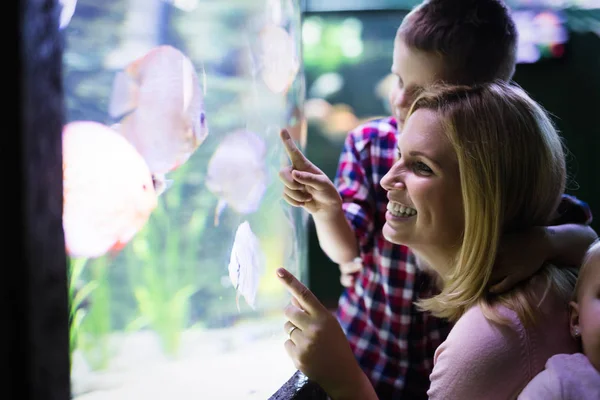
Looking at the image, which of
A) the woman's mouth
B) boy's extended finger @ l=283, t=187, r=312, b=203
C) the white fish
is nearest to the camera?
the woman's mouth

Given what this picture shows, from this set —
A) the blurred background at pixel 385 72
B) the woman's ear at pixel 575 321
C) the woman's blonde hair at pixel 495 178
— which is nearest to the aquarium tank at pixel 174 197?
the woman's blonde hair at pixel 495 178

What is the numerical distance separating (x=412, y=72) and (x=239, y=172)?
0.48 metres

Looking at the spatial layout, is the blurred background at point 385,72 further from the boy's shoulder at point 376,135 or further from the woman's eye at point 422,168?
the woman's eye at point 422,168

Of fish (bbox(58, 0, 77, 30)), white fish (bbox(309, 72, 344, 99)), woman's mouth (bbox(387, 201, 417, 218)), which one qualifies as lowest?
woman's mouth (bbox(387, 201, 417, 218))

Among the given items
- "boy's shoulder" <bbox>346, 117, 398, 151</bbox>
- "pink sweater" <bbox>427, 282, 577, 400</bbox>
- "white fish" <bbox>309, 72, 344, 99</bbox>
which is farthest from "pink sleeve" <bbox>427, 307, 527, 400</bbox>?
"white fish" <bbox>309, 72, 344, 99</bbox>

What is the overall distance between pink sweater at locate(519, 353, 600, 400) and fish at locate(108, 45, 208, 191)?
0.58 metres

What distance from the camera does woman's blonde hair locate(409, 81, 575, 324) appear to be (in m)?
0.91

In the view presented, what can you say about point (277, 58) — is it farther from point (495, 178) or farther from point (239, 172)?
point (495, 178)

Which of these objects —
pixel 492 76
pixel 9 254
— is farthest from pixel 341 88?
pixel 9 254

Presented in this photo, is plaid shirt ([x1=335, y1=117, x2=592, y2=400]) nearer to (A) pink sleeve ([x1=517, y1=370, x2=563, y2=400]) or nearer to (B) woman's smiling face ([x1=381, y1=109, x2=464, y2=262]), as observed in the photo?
(B) woman's smiling face ([x1=381, y1=109, x2=464, y2=262])

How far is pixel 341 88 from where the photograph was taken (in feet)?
14.3

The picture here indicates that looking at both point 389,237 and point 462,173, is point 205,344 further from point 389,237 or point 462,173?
point 462,173

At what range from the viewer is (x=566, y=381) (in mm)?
731

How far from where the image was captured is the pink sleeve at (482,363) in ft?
2.66
